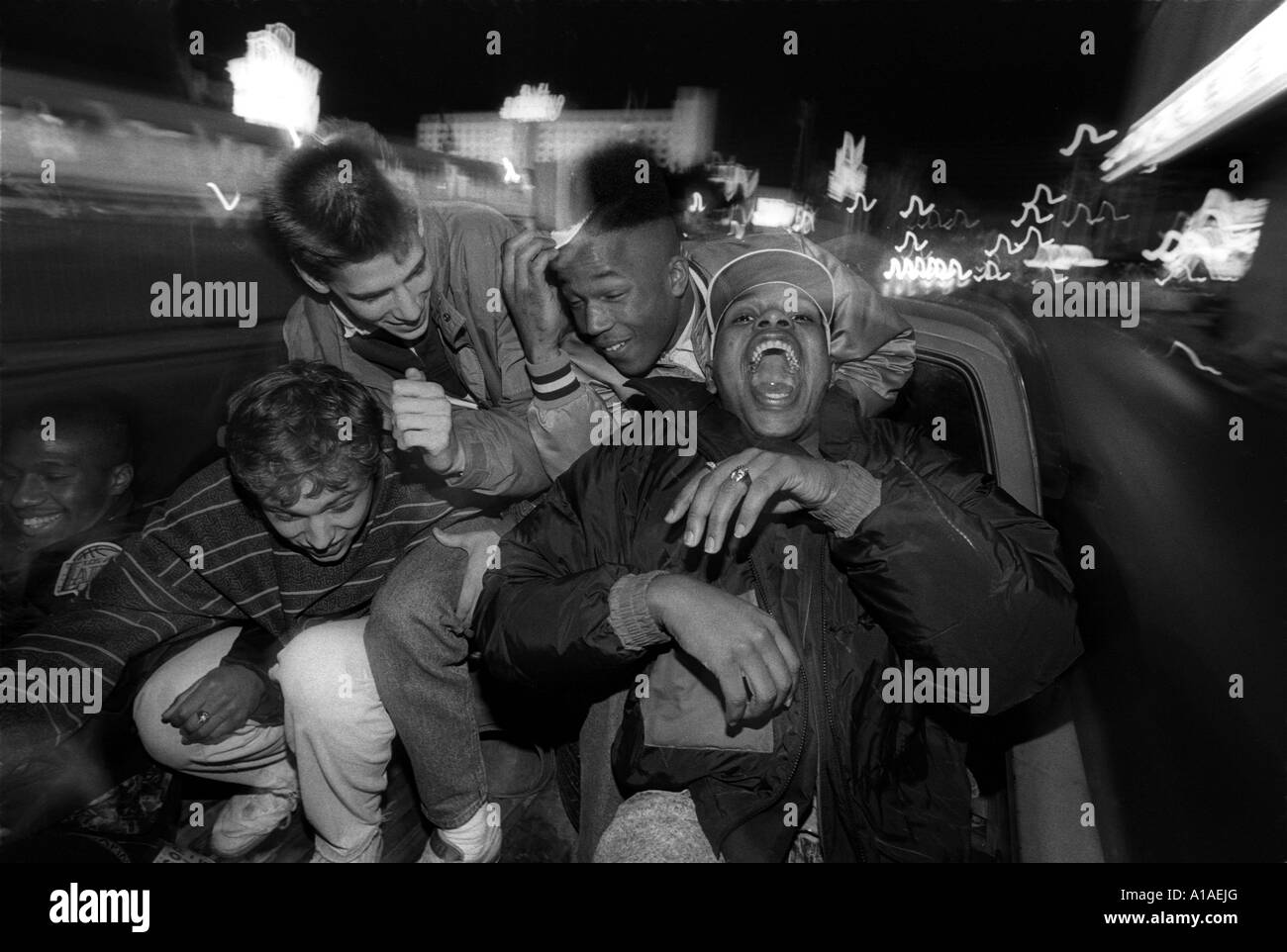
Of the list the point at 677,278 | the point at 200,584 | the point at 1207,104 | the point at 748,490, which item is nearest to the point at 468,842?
the point at 200,584

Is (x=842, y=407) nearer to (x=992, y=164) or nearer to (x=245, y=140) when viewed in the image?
(x=992, y=164)

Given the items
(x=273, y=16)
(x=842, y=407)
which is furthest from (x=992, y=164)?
(x=273, y=16)

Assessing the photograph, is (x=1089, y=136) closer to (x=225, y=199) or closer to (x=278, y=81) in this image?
(x=278, y=81)

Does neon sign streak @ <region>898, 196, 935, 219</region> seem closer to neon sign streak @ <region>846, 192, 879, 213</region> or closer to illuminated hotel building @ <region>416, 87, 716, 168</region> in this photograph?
neon sign streak @ <region>846, 192, 879, 213</region>

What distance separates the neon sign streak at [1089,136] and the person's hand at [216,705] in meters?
1.73

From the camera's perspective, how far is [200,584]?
182cm

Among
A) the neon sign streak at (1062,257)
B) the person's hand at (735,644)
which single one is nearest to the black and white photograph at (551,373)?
the neon sign streak at (1062,257)

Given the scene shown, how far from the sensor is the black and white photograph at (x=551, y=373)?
1.71 meters

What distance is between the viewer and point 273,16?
1.84 metres

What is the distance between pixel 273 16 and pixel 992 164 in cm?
132

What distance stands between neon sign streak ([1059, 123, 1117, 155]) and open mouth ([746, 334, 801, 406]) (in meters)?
0.67

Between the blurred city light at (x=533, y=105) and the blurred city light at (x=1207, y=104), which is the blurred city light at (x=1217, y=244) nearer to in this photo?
the blurred city light at (x=1207, y=104)

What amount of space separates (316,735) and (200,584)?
349 mm

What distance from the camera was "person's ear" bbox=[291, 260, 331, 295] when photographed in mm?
1844
